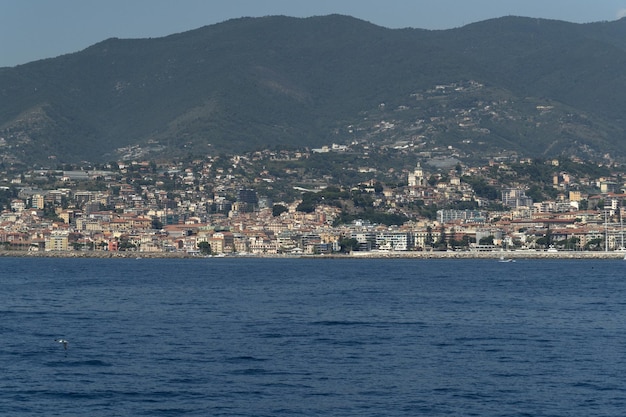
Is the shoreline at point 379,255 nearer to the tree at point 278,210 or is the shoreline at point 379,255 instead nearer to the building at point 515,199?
Answer: the tree at point 278,210

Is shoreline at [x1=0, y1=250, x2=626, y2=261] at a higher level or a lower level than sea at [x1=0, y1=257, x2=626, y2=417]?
higher

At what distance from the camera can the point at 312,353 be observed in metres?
35.7

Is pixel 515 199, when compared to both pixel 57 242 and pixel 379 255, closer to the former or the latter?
pixel 379 255

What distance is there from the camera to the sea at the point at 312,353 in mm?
28922

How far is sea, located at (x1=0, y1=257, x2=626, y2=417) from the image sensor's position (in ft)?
94.9

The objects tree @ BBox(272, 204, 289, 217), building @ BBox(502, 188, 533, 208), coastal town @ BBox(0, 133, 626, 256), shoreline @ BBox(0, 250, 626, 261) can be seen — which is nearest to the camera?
shoreline @ BBox(0, 250, 626, 261)

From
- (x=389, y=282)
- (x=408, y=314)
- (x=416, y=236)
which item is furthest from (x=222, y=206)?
(x=408, y=314)

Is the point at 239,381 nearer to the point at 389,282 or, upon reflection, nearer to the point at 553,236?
the point at 389,282

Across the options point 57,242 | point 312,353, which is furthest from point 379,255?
point 312,353

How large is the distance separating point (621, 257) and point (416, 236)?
28.8 metres

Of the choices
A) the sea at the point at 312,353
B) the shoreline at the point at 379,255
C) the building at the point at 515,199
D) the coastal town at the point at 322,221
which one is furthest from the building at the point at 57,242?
the sea at the point at 312,353

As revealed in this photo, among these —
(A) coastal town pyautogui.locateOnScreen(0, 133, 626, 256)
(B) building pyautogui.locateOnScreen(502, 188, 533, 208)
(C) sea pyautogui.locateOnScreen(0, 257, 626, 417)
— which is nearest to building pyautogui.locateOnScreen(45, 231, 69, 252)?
(A) coastal town pyautogui.locateOnScreen(0, 133, 626, 256)

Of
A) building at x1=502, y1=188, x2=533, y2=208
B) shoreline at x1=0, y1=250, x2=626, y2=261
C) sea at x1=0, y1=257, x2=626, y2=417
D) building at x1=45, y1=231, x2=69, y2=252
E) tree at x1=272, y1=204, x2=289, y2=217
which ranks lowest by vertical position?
sea at x1=0, y1=257, x2=626, y2=417

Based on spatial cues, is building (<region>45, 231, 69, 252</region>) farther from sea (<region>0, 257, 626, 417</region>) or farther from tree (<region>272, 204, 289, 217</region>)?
sea (<region>0, 257, 626, 417</region>)
